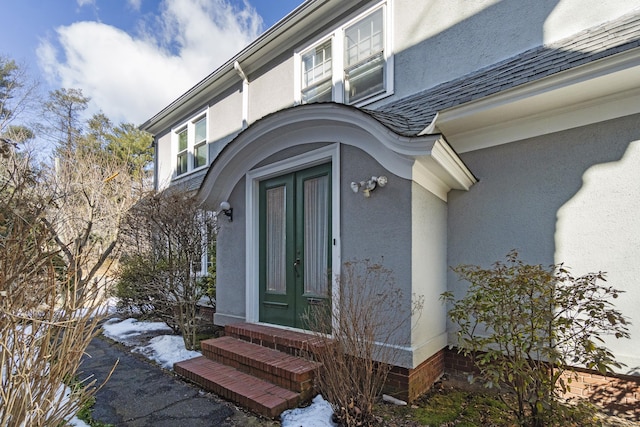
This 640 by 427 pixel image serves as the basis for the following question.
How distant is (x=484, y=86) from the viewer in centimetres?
480

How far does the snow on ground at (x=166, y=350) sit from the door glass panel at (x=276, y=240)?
195cm

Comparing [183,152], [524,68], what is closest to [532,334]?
[524,68]

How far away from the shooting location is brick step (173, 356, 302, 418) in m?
3.99

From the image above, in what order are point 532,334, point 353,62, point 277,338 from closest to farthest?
1. point 532,334
2. point 277,338
3. point 353,62

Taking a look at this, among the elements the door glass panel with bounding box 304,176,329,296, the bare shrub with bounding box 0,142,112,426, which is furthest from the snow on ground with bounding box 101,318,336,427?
the bare shrub with bounding box 0,142,112,426

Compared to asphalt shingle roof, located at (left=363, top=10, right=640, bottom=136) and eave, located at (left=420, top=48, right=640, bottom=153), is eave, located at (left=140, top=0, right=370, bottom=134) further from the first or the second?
eave, located at (left=420, top=48, right=640, bottom=153)

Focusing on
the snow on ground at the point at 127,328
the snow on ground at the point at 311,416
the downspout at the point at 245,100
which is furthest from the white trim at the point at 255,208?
the downspout at the point at 245,100

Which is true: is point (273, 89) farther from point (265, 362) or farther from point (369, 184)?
point (265, 362)

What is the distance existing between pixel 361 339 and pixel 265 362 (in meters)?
1.60

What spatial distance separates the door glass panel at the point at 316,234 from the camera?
17.7 feet

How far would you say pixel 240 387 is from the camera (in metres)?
4.41

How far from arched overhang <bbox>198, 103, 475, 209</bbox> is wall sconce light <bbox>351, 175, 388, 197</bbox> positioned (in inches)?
7.1

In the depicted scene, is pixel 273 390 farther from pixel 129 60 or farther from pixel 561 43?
pixel 129 60

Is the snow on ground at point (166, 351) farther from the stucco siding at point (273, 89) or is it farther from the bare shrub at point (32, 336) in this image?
the stucco siding at point (273, 89)
